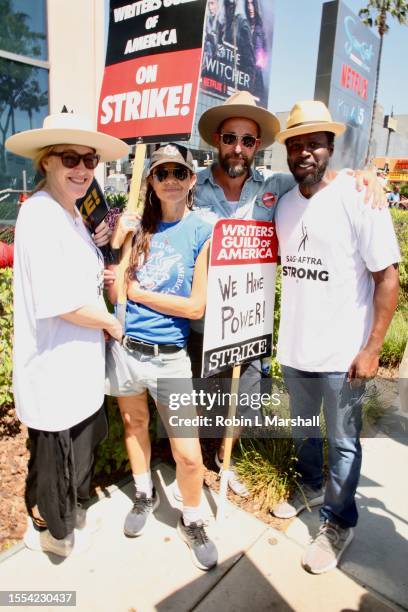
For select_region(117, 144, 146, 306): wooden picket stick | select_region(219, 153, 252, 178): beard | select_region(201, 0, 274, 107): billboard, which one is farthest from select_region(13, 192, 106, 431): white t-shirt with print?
select_region(201, 0, 274, 107): billboard

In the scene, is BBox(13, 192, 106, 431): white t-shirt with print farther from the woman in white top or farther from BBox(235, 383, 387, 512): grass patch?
BBox(235, 383, 387, 512): grass patch

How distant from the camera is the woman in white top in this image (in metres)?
1.89

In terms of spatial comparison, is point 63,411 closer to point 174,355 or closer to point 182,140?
point 174,355

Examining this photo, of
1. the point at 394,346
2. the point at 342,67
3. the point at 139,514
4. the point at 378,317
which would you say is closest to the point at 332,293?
the point at 378,317

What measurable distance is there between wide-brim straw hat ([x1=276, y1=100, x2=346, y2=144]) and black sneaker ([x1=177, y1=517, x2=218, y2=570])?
2.15m

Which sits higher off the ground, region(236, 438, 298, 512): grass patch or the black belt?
the black belt

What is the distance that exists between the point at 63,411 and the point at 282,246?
1.44 m

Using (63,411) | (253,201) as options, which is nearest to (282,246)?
(253,201)

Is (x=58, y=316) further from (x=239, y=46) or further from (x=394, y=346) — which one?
(x=239, y=46)

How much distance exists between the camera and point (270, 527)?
2689mm

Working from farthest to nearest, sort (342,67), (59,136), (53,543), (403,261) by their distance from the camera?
(342,67) → (403,261) → (53,543) → (59,136)

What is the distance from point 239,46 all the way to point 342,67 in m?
25.5

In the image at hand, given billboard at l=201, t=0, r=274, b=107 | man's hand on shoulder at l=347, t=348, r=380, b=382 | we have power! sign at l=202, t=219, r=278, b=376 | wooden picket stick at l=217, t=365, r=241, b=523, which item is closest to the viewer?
man's hand on shoulder at l=347, t=348, r=380, b=382

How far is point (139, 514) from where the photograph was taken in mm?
2635
